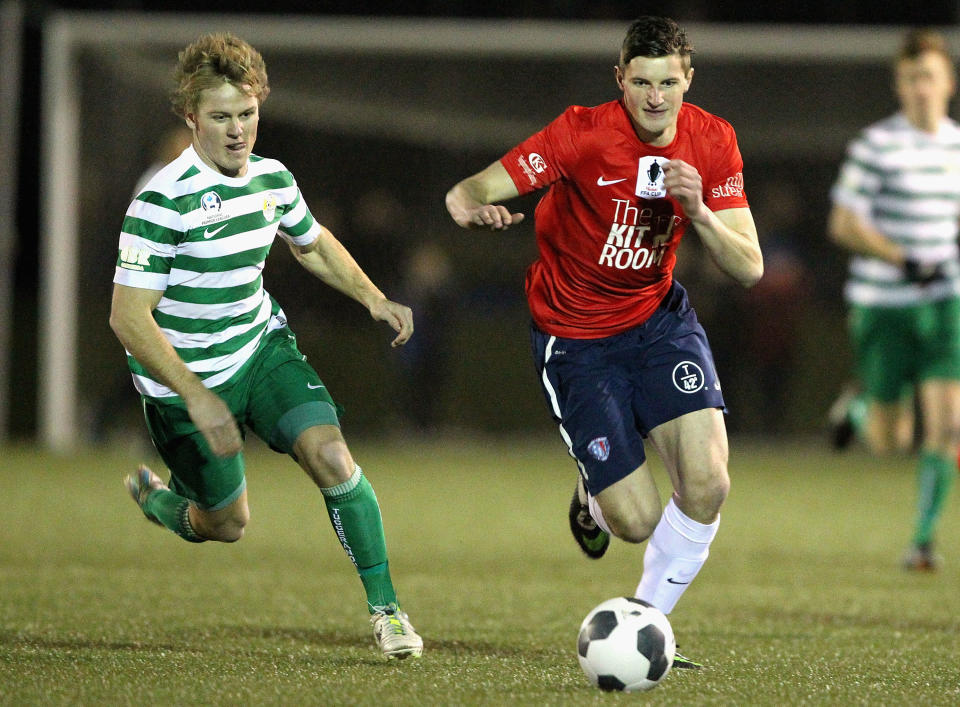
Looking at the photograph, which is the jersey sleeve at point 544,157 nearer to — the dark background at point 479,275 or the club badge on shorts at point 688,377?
the club badge on shorts at point 688,377

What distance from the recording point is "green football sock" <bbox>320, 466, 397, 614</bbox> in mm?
4715

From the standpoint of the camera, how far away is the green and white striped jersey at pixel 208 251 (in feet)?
14.8

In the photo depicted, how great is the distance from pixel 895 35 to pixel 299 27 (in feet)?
17.8

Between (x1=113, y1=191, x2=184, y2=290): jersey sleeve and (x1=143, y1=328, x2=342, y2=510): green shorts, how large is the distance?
513mm

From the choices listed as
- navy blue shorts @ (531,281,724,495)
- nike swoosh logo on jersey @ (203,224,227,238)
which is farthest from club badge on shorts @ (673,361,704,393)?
nike swoosh logo on jersey @ (203,224,227,238)

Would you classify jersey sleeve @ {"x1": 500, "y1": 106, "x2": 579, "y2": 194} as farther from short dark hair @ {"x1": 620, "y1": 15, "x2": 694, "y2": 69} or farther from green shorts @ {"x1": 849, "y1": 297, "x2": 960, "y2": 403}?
green shorts @ {"x1": 849, "y1": 297, "x2": 960, "y2": 403}

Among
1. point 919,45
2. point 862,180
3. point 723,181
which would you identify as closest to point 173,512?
point 723,181

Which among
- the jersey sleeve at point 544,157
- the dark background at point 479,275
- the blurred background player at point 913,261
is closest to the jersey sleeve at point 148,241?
the jersey sleeve at point 544,157

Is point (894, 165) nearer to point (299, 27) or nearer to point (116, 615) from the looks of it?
point (116, 615)

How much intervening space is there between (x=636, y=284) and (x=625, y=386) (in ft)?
1.13

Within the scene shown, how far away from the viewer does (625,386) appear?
16.2 ft

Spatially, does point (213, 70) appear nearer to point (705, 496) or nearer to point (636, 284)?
point (636, 284)

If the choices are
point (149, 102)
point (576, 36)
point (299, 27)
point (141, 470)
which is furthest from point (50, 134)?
point (141, 470)

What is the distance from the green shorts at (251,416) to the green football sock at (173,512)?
0.50 ft
